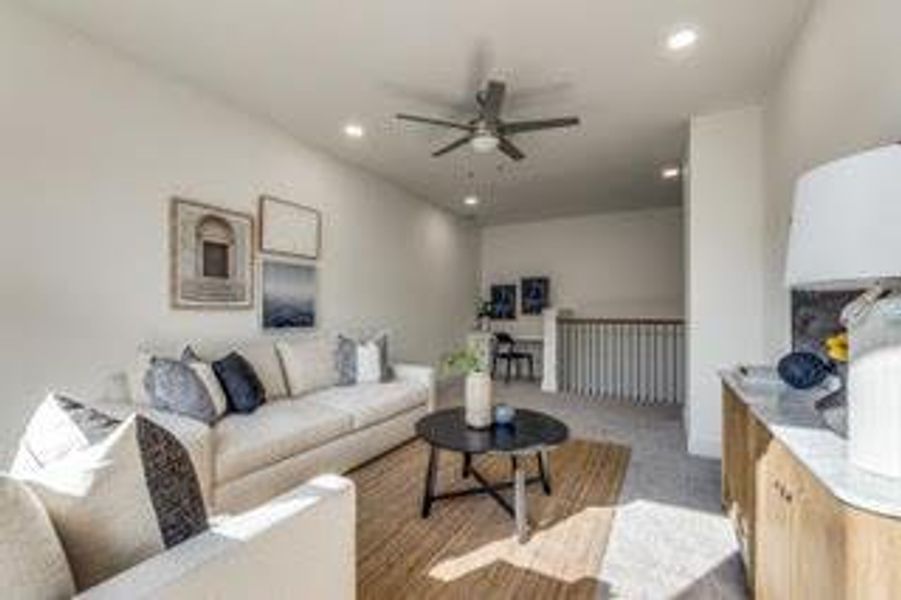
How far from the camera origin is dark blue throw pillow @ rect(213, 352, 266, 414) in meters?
3.16

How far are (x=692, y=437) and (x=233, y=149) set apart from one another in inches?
170

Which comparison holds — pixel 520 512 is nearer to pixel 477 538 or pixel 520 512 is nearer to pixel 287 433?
pixel 477 538

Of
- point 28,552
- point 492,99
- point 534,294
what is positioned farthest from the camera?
point 534,294

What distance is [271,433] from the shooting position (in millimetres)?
2855

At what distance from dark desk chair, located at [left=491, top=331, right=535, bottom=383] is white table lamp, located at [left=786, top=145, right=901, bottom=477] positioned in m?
6.67

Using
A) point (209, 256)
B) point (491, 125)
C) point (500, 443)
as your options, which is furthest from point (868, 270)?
point (209, 256)

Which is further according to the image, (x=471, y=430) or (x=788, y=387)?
(x=471, y=430)

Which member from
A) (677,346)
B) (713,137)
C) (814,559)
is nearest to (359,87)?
(713,137)

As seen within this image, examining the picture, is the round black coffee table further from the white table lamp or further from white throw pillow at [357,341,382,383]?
the white table lamp

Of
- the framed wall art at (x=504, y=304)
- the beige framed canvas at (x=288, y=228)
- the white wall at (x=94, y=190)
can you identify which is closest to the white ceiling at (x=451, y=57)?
the white wall at (x=94, y=190)

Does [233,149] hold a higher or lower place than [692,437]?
higher

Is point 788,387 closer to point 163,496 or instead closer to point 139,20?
point 163,496

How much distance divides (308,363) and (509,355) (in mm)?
4520

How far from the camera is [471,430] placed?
2873 mm
